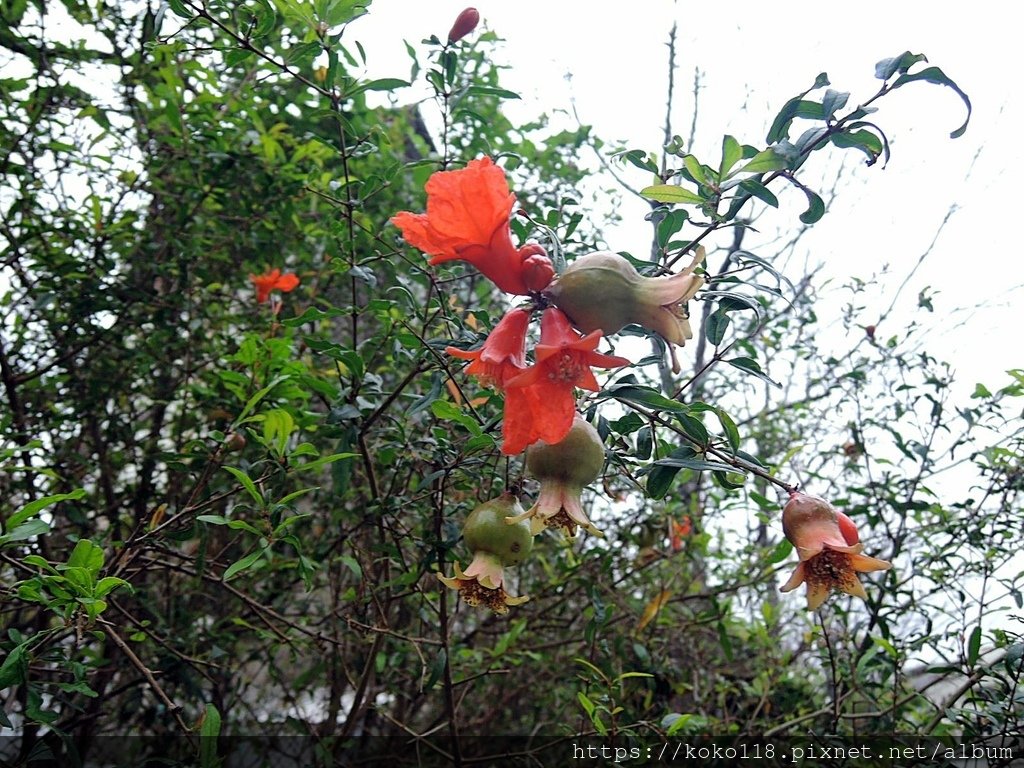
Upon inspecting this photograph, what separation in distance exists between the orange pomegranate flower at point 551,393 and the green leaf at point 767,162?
0.99 ft

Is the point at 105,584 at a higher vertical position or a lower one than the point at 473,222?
lower

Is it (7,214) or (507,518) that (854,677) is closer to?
(507,518)

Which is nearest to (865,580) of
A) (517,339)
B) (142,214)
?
(517,339)

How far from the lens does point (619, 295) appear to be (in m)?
0.72

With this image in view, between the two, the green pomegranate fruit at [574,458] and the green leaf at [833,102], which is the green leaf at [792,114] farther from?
the green pomegranate fruit at [574,458]

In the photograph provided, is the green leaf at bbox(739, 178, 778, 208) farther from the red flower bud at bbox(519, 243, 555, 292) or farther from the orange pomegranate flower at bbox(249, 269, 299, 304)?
the orange pomegranate flower at bbox(249, 269, 299, 304)

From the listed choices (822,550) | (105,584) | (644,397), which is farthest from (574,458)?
(105,584)

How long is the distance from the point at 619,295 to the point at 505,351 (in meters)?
0.14

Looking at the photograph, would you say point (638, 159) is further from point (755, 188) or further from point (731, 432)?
point (731, 432)

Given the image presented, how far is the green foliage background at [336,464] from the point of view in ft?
3.71

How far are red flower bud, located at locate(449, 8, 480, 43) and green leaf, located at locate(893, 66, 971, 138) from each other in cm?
65

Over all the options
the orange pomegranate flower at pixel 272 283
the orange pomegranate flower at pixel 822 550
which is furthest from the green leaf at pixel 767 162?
the orange pomegranate flower at pixel 272 283

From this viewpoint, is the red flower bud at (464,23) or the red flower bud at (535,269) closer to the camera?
the red flower bud at (535,269)

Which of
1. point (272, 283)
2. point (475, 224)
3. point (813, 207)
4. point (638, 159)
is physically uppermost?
point (272, 283)
